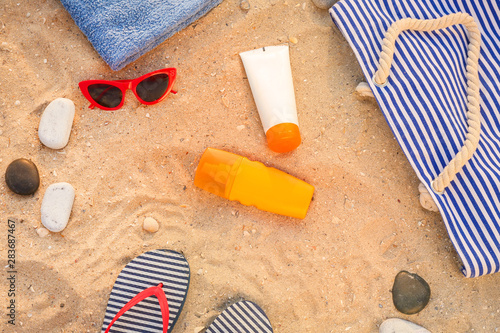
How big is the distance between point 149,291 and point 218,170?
1.70 feet

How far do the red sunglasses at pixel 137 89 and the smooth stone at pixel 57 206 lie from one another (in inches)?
13.4

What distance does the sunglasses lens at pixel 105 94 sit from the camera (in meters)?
1.38

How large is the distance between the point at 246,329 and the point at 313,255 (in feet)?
1.23

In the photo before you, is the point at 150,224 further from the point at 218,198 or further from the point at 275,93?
the point at 275,93

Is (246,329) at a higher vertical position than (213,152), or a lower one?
lower

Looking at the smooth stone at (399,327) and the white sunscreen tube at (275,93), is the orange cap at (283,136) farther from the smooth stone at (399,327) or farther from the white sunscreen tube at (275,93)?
the smooth stone at (399,327)

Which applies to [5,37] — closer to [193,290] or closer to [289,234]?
[193,290]

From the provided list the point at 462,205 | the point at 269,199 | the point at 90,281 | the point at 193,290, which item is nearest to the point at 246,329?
the point at 193,290

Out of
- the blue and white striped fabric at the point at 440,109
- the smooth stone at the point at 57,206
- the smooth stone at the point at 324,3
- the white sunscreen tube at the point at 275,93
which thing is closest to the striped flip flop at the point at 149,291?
the smooth stone at the point at 57,206

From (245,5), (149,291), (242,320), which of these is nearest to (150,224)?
(149,291)

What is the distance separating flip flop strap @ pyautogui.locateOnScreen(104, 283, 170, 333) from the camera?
51.8 inches

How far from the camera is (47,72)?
1.41 metres

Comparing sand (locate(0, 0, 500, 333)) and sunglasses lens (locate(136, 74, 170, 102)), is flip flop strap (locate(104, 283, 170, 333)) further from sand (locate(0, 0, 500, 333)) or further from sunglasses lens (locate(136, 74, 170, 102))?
sunglasses lens (locate(136, 74, 170, 102))

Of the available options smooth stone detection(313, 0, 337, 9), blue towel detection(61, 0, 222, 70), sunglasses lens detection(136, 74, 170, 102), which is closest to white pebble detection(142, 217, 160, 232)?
sunglasses lens detection(136, 74, 170, 102)
